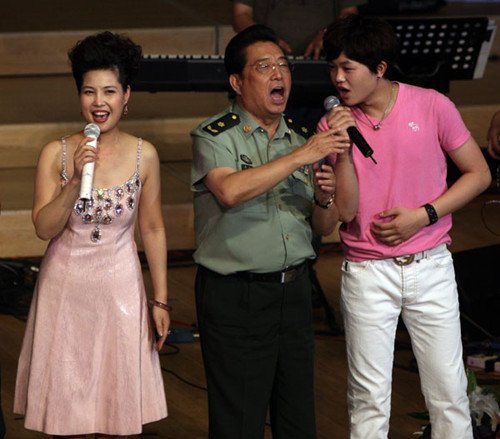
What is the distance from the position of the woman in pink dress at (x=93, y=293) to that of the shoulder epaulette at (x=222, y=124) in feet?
0.82

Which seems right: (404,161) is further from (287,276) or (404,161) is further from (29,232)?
(29,232)

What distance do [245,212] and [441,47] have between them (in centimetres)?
263

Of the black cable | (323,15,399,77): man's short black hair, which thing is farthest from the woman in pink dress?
the black cable

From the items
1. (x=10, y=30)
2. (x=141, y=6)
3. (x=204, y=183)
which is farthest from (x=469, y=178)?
(x=141, y=6)

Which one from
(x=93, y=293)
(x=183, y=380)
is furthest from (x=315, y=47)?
(x=93, y=293)

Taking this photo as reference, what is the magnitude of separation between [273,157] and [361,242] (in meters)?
0.42

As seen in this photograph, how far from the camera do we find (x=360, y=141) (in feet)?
9.46

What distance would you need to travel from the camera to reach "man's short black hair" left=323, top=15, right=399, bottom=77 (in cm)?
309

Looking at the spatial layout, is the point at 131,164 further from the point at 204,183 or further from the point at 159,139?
the point at 159,139

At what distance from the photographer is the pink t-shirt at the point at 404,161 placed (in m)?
3.15

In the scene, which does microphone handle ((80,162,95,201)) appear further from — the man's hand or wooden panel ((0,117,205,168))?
wooden panel ((0,117,205,168))

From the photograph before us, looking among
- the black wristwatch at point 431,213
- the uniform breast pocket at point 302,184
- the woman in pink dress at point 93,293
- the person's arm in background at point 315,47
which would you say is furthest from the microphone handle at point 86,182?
the person's arm in background at point 315,47

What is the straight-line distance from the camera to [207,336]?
3139 mm

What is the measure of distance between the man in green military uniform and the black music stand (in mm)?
2256
